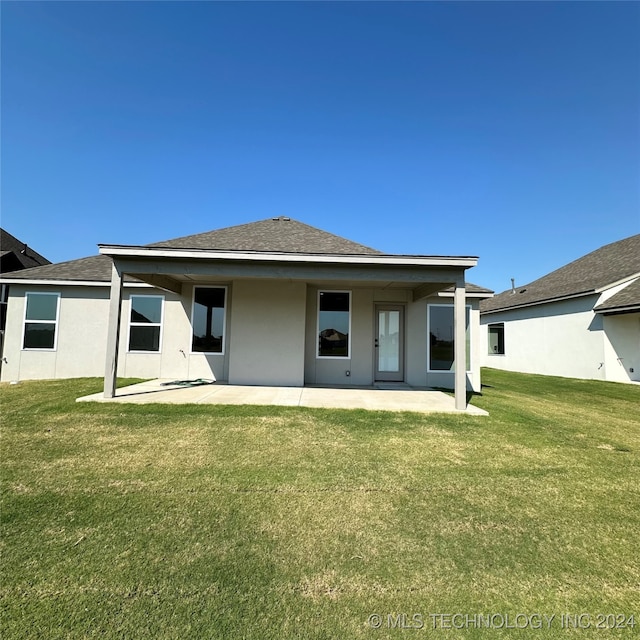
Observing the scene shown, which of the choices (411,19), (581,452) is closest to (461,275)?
(581,452)

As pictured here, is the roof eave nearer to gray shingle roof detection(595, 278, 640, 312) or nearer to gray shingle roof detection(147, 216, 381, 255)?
gray shingle roof detection(595, 278, 640, 312)

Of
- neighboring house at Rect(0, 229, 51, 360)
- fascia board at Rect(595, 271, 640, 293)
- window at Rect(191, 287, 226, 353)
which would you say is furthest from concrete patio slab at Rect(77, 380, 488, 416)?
neighboring house at Rect(0, 229, 51, 360)

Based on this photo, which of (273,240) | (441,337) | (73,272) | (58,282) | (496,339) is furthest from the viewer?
(496,339)

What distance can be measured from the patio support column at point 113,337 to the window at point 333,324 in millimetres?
5210

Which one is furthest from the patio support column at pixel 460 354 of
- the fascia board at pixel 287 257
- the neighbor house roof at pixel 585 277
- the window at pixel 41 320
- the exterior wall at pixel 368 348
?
the window at pixel 41 320

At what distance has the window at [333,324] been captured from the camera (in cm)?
1014

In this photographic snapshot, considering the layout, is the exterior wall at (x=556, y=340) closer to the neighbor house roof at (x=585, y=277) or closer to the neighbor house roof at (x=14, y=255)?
the neighbor house roof at (x=585, y=277)

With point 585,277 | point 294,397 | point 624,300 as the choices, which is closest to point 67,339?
point 294,397

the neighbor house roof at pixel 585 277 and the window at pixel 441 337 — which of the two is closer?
the window at pixel 441 337

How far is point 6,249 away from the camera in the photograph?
65.0 feet

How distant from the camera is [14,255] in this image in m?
18.4

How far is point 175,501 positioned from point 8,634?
152 centimetres

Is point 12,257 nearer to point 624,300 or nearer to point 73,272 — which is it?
point 73,272

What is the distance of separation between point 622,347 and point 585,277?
4.90 meters
